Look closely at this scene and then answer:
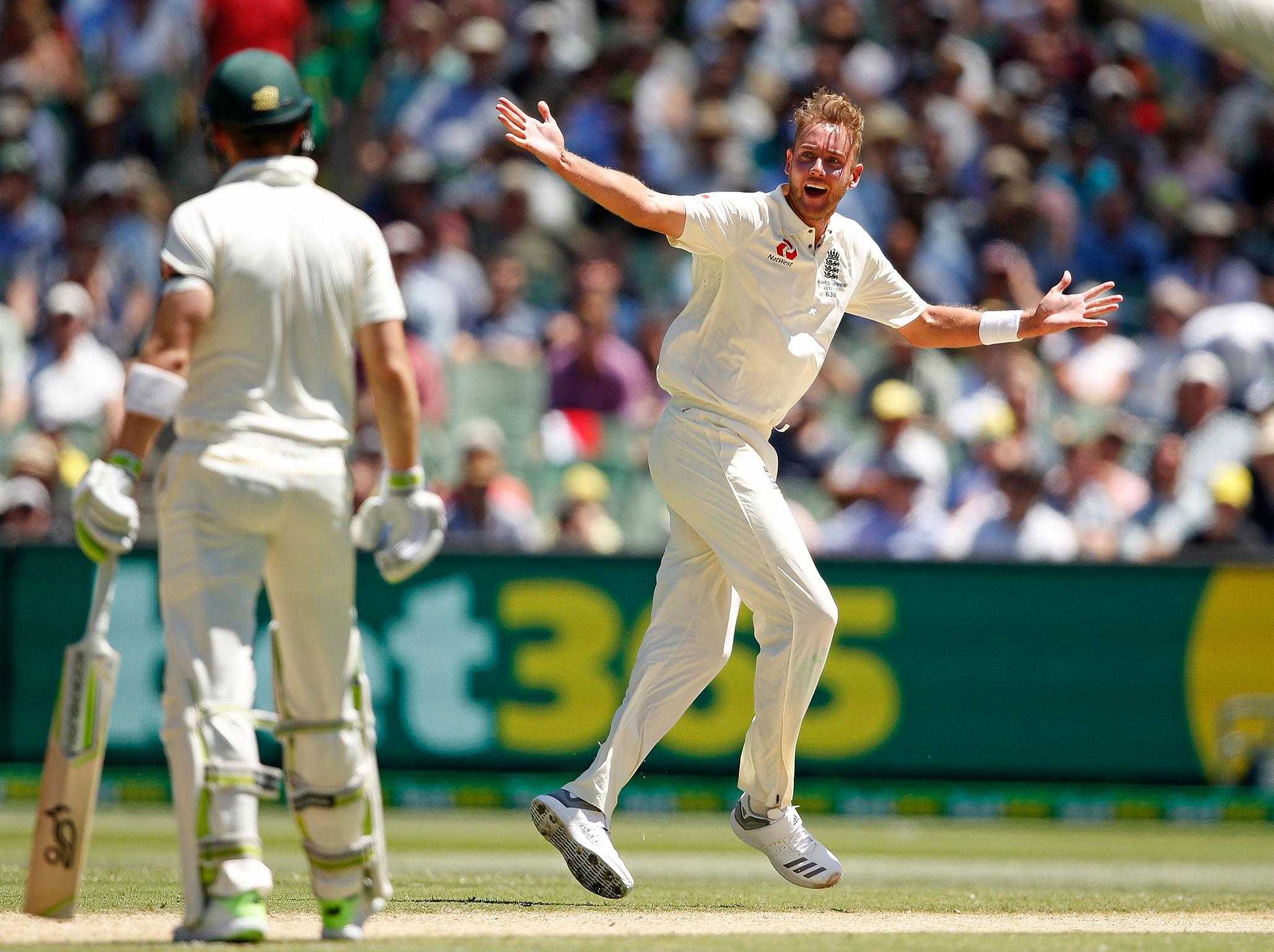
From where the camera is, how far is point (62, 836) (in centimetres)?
484

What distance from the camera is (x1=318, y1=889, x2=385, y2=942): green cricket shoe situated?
4.84 m

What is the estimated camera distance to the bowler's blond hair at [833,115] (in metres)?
5.91

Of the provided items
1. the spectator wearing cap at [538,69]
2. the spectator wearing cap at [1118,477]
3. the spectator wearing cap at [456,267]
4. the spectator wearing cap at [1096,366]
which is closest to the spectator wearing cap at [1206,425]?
the spectator wearing cap at [1118,477]

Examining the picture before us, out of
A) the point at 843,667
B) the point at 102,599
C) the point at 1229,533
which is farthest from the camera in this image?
the point at 1229,533

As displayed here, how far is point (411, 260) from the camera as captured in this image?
40.0 feet

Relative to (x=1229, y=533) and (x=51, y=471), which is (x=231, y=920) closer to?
(x=51, y=471)

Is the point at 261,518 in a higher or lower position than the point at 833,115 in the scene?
lower

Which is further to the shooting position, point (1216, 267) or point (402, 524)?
point (1216, 267)

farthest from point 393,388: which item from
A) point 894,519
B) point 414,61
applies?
point 414,61

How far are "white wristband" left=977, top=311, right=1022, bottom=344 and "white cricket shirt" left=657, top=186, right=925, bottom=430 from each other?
53 cm

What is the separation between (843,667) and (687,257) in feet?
12.5

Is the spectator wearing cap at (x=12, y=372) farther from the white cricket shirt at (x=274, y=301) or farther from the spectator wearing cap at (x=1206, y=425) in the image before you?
the white cricket shirt at (x=274, y=301)

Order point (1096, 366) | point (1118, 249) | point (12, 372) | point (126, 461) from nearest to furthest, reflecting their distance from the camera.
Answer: point (126, 461)
point (12, 372)
point (1096, 366)
point (1118, 249)

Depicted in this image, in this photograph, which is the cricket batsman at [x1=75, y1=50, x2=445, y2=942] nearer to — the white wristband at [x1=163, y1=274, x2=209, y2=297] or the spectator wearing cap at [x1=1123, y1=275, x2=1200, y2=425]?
the white wristband at [x1=163, y1=274, x2=209, y2=297]
